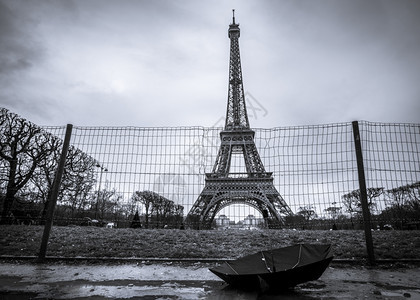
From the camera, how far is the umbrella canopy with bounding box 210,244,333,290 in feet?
8.22

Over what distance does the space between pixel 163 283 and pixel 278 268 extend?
5.19 feet

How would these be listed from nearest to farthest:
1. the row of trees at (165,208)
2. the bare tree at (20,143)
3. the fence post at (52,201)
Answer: the fence post at (52,201)
the row of trees at (165,208)
the bare tree at (20,143)

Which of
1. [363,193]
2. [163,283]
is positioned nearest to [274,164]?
[363,193]

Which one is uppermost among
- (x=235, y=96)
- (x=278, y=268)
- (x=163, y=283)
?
(x=235, y=96)

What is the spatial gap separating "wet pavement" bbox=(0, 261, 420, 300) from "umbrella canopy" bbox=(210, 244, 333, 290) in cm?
16

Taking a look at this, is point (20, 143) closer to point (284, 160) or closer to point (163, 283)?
point (163, 283)

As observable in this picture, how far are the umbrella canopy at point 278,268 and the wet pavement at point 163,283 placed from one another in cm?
16

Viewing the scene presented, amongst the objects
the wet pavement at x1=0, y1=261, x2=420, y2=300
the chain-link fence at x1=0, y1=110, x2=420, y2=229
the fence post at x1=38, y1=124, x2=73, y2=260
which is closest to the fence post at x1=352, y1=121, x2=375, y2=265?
the chain-link fence at x1=0, y1=110, x2=420, y2=229

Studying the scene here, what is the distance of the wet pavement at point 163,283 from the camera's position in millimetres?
2713

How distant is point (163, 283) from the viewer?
3.27m

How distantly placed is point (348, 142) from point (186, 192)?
3.99 metres

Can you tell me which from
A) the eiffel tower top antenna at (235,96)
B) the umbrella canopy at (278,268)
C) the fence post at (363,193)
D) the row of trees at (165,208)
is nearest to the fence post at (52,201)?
the row of trees at (165,208)

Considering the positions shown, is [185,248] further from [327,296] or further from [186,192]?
[327,296]

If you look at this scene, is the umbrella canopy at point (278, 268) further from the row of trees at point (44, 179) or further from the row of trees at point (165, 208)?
the row of trees at point (44, 179)
